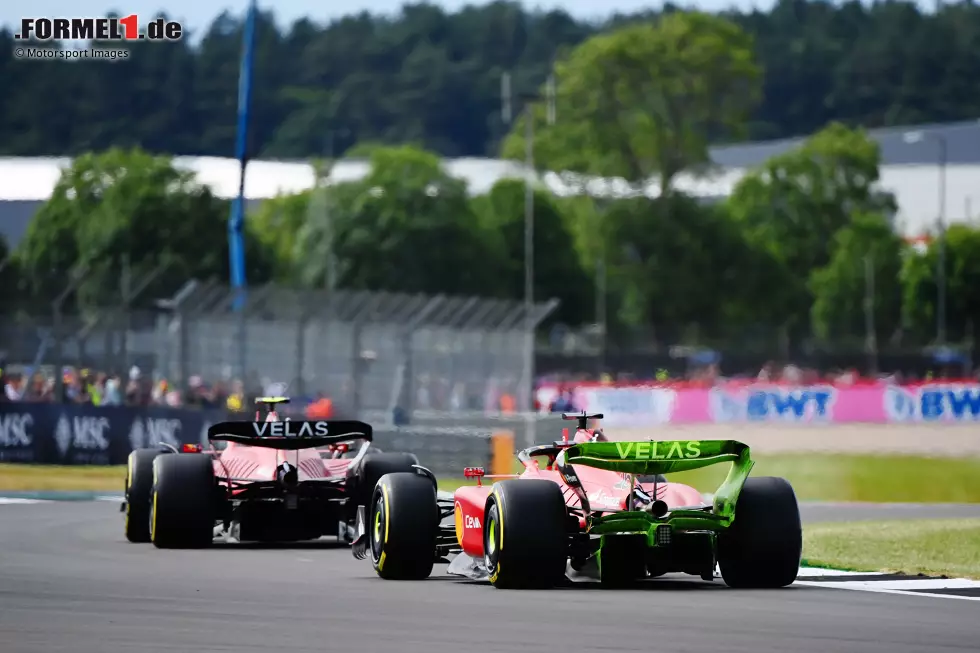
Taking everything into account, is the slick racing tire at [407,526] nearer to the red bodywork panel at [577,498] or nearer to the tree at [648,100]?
the red bodywork panel at [577,498]

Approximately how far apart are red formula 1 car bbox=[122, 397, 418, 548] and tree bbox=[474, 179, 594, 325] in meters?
71.6

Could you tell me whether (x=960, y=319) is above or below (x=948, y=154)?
below

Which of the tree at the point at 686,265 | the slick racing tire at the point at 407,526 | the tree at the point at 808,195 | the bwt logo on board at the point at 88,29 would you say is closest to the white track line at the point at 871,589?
the slick racing tire at the point at 407,526

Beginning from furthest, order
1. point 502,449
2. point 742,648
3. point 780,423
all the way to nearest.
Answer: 1. point 780,423
2. point 502,449
3. point 742,648

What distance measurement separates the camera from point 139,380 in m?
33.4

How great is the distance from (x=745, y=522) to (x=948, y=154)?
11662 cm

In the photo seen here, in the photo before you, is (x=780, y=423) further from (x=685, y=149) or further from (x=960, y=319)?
(x=960, y=319)

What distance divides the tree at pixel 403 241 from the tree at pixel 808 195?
53.6ft

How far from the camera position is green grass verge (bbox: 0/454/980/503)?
3016 cm

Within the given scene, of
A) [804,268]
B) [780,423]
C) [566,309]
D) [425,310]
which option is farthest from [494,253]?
[425,310]

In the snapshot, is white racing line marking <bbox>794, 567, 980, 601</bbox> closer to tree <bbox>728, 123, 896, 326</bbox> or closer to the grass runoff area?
the grass runoff area

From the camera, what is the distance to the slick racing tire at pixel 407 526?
44.8 feet

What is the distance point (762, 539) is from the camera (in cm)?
1290

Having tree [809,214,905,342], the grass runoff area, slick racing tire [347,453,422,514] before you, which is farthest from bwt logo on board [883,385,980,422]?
tree [809,214,905,342]
